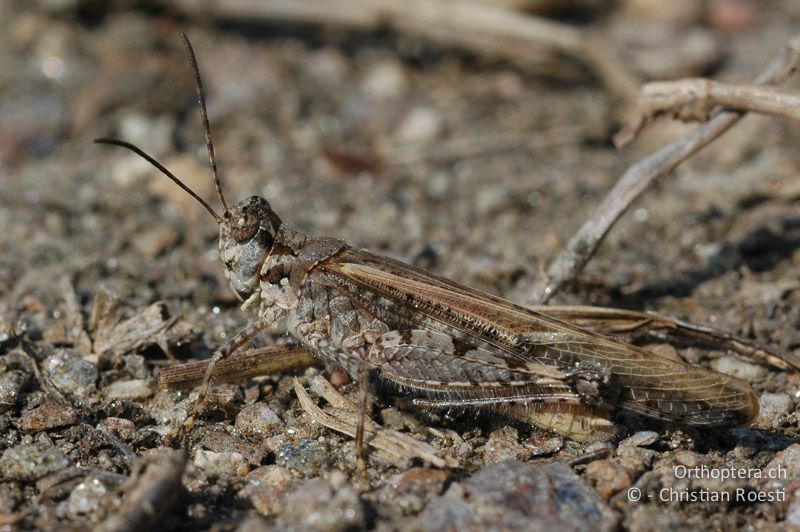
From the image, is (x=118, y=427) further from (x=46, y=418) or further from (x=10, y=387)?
(x=10, y=387)

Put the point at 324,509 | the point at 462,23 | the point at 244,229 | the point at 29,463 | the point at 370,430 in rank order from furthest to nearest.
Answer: the point at 462,23 < the point at 244,229 < the point at 370,430 < the point at 29,463 < the point at 324,509

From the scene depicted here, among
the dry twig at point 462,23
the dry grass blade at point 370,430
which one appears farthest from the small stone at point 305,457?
the dry twig at point 462,23

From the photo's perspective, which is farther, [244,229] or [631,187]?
[631,187]

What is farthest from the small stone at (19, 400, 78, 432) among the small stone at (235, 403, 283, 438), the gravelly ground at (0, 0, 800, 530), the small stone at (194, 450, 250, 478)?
the small stone at (235, 403, 283, 438)

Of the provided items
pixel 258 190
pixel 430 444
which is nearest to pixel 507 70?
pixel 258 190

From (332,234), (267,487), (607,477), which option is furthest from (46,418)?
(332,234)

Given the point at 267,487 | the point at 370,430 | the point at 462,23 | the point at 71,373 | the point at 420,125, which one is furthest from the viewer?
the point at 462,23

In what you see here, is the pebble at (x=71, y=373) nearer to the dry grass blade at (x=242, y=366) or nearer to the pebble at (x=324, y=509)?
the dry grass blade at (x=242, y=366)
